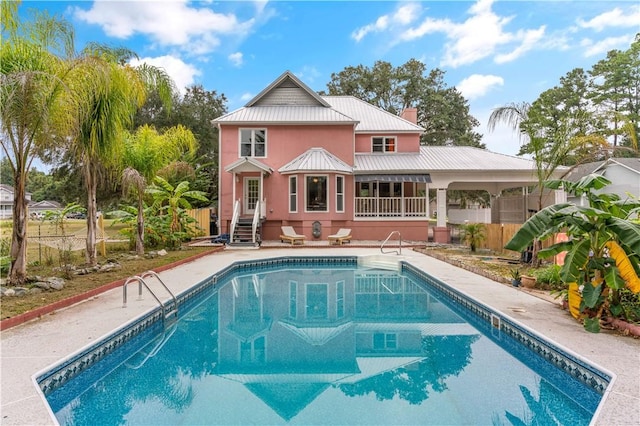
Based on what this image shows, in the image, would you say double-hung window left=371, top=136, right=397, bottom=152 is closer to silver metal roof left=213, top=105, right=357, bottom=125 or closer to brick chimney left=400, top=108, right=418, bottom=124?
silver metal roof left=213, top=105, right=357, bottom=125

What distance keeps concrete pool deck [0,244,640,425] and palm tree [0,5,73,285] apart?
2.63 metres

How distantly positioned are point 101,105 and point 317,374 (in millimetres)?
9184

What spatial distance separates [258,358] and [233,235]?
12.9m

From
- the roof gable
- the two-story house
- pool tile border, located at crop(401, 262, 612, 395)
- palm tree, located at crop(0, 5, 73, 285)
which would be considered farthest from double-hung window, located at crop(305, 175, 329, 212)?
palm tree, located at crop(0, 5, 73, 285)

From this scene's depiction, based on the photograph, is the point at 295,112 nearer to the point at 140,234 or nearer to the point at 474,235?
the point at 140,234

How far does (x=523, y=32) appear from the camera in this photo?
58.4 ft

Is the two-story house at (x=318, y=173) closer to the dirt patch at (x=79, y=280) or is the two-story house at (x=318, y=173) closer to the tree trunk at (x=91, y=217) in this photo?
the dirt patch at (x=79, y=280)

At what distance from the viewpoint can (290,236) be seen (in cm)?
1802

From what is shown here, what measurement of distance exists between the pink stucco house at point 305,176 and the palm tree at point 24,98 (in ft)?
35.3

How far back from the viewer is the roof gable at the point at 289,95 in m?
21.3

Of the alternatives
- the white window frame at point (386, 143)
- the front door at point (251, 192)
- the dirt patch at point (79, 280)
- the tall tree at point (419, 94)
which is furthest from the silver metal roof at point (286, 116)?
the tall tree at point (419, 94)

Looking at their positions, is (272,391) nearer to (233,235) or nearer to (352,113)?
(233,235)

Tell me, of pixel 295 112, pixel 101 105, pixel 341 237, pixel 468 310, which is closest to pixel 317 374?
pixel 468 310

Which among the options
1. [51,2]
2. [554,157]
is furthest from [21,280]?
[554,157]
